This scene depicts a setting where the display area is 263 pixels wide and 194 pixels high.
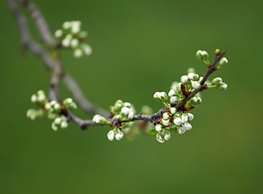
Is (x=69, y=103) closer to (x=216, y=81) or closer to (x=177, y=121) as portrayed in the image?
(x=177, y=121)

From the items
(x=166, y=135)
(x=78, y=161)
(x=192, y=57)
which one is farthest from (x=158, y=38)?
(x=166, y=135)

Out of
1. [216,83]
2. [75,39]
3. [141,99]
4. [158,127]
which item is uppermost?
[141,99]

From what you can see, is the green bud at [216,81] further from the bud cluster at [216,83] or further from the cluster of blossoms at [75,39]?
the cluster of blossoms at [75,39]

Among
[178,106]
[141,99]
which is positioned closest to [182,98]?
[178,106]

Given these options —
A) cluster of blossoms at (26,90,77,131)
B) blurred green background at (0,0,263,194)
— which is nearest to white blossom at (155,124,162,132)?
cluster of blossoms at (26,90,77,131)

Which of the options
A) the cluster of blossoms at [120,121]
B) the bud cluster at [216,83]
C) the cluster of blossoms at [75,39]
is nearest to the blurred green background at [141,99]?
the cluster of blossoms at [75,39]

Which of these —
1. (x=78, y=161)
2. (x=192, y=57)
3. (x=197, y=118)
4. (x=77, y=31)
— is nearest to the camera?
(x=77, y=31)

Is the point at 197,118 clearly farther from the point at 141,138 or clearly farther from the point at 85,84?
A: the point at 85,84

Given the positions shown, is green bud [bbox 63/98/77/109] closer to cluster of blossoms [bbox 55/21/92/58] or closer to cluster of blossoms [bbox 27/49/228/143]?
cluster of blossoms [bbox 27/49/228/143]
